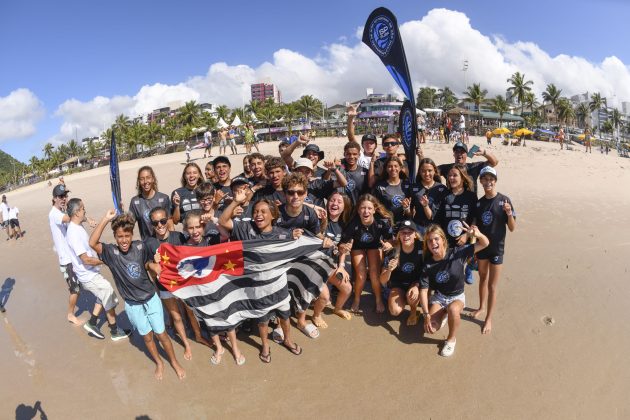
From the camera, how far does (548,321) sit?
4730 millimetres

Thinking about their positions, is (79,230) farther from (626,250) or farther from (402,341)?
(626,250)

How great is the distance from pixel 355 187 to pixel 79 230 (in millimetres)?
3735

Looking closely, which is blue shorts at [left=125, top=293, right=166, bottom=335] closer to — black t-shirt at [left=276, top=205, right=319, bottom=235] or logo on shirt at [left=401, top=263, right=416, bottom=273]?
black t-shirt at [left=276, top=205, right=319, bottom=235]

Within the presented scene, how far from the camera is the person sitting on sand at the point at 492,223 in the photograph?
430 centimetres

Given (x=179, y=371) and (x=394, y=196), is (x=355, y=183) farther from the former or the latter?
(x=179, y=371)

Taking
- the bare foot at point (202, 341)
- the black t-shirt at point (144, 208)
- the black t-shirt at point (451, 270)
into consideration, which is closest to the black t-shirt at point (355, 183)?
the black t-shirt at point (451, 270)

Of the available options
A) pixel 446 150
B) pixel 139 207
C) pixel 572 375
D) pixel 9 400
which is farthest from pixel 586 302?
pixel 446 150

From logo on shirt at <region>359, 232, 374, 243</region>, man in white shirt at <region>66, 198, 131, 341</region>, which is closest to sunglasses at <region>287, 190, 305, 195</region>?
logo on shirt at <region>359, 232, 374, 243</region>

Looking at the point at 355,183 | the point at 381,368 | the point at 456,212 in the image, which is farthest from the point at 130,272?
the point at 456,212

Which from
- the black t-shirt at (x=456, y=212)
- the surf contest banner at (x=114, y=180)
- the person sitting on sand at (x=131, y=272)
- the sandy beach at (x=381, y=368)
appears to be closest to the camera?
the sandy beach at (x=381, y=368)

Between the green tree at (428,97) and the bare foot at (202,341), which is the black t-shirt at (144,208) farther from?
the green tree at (428,97)

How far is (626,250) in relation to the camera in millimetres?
7070

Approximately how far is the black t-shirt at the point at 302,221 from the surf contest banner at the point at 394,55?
1735 mm

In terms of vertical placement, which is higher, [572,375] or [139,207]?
[139,207]
